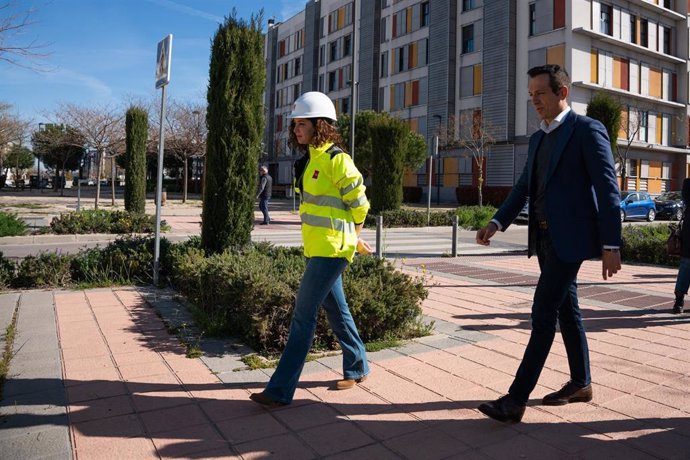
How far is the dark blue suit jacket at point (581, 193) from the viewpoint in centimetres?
303

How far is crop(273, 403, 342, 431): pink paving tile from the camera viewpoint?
10.2 feet

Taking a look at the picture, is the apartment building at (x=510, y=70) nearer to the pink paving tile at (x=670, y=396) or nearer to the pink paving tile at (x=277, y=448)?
the pink paving tile at (x=670, y=396)

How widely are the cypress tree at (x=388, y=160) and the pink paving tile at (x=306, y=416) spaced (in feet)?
59.6

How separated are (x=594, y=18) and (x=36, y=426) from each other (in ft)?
127

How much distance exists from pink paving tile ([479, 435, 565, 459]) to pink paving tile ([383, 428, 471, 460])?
13 cm

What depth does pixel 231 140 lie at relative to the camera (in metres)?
7.48

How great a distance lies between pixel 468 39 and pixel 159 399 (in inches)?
1595

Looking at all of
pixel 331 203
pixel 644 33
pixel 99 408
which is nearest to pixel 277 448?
pixel 99 408

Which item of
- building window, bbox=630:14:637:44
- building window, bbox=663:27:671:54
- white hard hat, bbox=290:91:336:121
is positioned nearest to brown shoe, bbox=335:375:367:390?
white hard hat, bbox=290:91:336:121

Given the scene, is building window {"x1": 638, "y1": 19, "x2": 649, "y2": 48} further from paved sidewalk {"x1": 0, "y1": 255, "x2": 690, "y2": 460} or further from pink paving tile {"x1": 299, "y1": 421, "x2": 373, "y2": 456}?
pink paving tile {"x1": 299, "y1": 421, "x2": 373, "y2": 456}

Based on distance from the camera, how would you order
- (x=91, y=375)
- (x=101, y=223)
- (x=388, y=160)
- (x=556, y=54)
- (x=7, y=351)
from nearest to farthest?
(x=91, y=375) < (x=7, y=351) < (x=101, y=223) < (x=388, y=160) < (x=556, y=54)

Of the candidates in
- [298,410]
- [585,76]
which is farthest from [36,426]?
[585,76]

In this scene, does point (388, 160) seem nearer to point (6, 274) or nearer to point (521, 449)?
point (6, 274)

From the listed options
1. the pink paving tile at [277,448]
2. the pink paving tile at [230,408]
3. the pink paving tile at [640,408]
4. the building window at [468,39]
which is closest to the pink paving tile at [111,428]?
the pink paving tile at [230,408]
